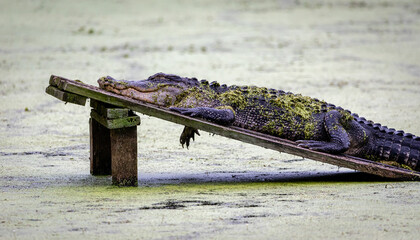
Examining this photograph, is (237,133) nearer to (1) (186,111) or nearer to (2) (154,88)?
(1) (186,111)

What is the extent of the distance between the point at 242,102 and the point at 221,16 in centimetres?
1591

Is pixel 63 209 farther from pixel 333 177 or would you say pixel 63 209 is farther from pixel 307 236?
pixel 333 177

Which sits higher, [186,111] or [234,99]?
[234,99]

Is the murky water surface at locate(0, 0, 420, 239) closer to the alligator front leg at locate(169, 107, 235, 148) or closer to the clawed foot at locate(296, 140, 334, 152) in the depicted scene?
the clawed foot at locate(296, 140, 334, 152)

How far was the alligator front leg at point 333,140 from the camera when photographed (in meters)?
7.50

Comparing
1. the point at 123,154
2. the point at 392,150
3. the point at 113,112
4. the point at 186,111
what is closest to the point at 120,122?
the point at 113,112

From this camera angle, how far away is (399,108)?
11914mm

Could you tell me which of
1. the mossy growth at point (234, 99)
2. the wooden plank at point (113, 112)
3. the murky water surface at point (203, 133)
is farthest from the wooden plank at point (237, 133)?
the mossy growth at point (234, 99)

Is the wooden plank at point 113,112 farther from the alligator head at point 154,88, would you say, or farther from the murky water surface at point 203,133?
the murky water surface at point 203,133

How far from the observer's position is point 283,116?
773cm

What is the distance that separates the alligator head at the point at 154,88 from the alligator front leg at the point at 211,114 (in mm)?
415

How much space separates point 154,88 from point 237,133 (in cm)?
106

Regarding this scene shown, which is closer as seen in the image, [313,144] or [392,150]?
[313,144]

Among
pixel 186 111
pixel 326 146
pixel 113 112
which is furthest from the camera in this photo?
pixel 326 146
